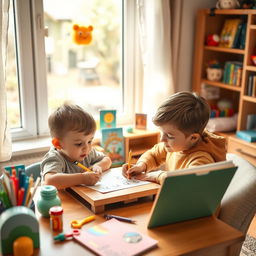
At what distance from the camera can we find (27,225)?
1.14 m

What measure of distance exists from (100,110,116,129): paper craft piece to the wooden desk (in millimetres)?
1396

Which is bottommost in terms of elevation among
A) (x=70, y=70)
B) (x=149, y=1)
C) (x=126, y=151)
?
(x=126, y=151)

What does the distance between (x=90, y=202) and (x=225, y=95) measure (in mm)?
2433

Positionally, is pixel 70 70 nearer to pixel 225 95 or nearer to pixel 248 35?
pixel 225 95

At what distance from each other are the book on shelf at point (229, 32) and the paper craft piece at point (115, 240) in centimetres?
224

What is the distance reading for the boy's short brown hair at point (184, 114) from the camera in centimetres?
157

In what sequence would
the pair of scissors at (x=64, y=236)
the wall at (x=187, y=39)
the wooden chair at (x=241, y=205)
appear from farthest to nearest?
the wall at (x=187, y=39) < the wooden chair at (x=241, y=205) < the pair of scissors at (x=64, y=236)

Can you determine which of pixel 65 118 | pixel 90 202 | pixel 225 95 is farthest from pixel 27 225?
pixel 225 95

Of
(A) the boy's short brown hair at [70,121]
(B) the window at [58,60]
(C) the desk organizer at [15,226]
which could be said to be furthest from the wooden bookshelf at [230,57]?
(C) the desk organizer at [15,226]

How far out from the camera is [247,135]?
2955mm

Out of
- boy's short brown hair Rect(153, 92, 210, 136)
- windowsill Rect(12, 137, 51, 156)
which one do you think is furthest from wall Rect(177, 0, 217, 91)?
boy's short brown hair Rect(153, 92, 210, 136)

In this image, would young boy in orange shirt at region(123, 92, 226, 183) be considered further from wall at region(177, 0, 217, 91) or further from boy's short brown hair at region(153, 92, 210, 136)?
wall at region(177, 0, 217, 91)

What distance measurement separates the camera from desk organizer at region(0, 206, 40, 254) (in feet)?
3.67

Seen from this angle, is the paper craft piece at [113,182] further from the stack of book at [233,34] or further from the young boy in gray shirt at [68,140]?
the stack of book at [233,34]
